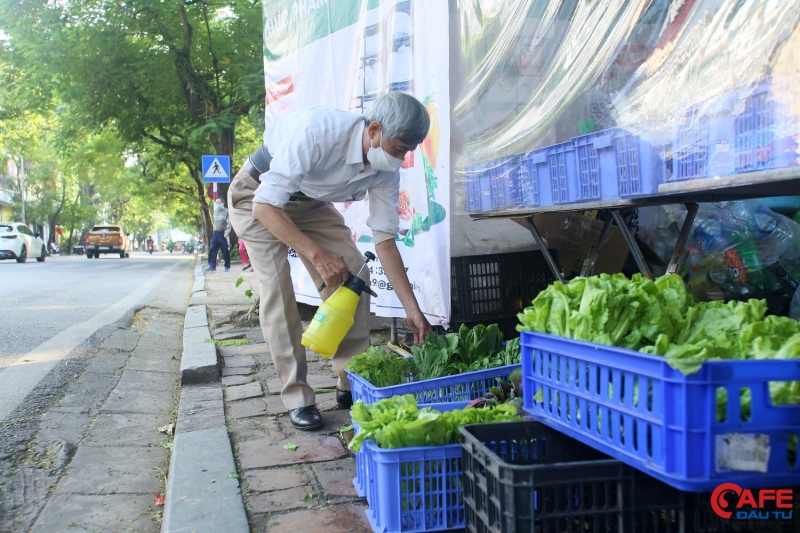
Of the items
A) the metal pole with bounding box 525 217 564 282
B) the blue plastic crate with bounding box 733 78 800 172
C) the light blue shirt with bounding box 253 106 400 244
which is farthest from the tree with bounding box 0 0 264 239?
the blue plastic crate with bounding box 733 78 800 172

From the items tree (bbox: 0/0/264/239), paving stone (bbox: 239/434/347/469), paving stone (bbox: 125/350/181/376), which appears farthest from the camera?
tree (bbox: 0/0/264/239)

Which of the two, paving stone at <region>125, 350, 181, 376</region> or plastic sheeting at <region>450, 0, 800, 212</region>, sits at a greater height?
plastic sheeting at <region>450, 0, 800, 212</region>

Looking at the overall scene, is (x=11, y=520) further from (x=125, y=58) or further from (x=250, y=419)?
(x=125, y=58)

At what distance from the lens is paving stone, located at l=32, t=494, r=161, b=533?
245cm

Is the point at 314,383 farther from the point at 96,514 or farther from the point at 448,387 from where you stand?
the point at 96,514

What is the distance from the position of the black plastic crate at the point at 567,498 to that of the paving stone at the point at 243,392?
2.39 metres

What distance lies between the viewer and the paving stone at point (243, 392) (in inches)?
158

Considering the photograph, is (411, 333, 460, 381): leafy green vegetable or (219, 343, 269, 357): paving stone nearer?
(411, 333, 460, 381): leafy green vegetable

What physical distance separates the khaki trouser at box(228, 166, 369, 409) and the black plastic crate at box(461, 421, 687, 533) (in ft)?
5.68

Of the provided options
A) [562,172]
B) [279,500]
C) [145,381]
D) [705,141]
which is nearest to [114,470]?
[279,500]

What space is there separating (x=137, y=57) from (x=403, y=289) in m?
15.0

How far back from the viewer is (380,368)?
9.89 feet

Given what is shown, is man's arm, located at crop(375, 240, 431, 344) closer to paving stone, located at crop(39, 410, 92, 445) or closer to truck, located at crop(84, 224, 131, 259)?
paving stone, located at crop(39, 410, 92, 445)

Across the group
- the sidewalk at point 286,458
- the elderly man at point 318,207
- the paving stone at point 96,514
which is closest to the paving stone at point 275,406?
the sidewalk at point 286,458
